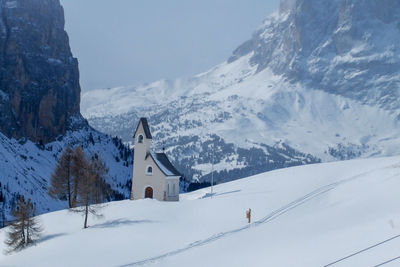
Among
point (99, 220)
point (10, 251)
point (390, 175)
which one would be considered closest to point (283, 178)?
point (390, 175)

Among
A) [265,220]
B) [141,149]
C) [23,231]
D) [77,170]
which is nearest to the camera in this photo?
[265,220]

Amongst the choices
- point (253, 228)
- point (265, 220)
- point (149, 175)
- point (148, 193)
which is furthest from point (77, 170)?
point (253, 228)

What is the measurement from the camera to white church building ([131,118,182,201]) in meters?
67.7

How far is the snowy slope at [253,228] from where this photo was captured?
32938 mm

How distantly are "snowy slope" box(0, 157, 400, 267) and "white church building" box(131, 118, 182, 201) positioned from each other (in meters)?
7.07

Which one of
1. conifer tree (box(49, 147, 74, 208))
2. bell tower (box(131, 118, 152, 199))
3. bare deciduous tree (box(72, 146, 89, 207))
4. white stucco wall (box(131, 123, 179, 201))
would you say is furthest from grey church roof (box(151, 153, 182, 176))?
conifer tree (box(49, 147, 74, 208))

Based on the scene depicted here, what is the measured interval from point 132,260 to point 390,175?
26683mm

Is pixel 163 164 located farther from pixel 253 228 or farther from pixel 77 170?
pixel 253 228

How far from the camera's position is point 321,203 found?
46750mm

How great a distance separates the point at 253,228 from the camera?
4359 centimetres

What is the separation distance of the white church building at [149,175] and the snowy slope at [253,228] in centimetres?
707

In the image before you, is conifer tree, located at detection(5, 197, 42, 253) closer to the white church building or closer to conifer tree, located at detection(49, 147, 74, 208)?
conifer tree, located at detection(49, 147, 74, 208)

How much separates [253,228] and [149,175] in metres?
27.5

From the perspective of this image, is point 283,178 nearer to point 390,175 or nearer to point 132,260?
point 390,175
